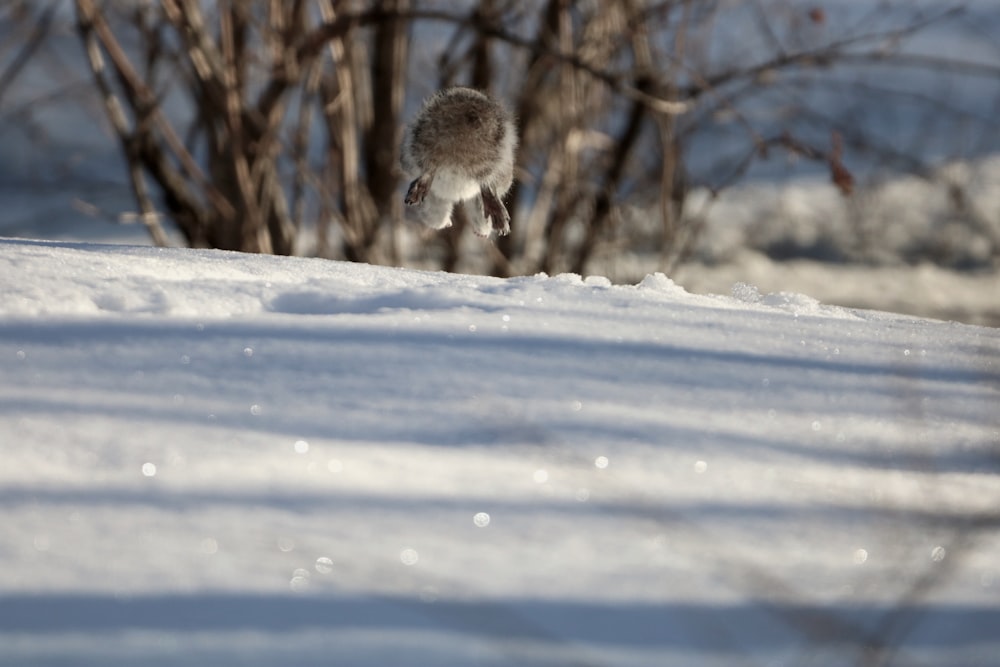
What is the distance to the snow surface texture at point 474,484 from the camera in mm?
1141

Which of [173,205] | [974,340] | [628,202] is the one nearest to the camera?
[974,340]

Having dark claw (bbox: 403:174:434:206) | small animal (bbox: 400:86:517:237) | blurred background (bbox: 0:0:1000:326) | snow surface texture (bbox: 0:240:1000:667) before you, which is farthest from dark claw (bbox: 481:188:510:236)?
snow surface texture (bbox: 0:240:1000:667)

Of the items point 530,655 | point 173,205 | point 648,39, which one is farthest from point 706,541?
point 173,205

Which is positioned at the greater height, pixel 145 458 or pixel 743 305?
pixel 743 305

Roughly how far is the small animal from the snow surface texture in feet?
3.70

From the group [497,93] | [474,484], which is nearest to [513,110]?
[497,93]

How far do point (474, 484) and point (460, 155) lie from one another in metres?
1.98

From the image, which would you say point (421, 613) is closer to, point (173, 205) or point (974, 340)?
point (974, 340)

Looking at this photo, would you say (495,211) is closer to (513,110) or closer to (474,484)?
(513,110)

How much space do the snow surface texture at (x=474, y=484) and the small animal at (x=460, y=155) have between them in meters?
1.13

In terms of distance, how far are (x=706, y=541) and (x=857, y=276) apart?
7358 mm

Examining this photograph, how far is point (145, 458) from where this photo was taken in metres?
1.45

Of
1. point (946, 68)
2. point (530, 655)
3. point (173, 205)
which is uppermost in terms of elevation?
point (946, 68)

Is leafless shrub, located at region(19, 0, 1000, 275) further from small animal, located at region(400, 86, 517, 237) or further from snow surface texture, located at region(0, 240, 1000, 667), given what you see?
snow surface texture, located at region(0, 240, 1000, 667)
